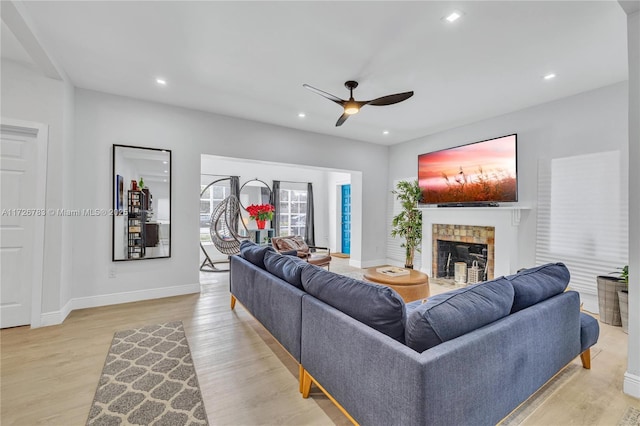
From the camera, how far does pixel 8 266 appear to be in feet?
9.97

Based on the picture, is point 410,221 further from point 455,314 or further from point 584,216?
point 455,314

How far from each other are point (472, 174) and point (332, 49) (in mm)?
3172

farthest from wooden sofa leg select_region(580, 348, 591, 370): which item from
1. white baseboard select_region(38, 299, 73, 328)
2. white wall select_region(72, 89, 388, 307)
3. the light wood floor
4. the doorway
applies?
the doorway

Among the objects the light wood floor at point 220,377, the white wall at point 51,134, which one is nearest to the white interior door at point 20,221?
the white wall at point 51,134

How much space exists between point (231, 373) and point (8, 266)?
2858mm

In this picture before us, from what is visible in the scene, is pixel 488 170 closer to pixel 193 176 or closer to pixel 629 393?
pixel 629 393

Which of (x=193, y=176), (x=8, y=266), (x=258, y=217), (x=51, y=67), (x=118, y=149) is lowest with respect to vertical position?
(x=8, y=266)

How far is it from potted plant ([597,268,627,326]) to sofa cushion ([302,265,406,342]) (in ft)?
10.5

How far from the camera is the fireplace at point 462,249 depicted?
4.56m

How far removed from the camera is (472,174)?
15.1 feet

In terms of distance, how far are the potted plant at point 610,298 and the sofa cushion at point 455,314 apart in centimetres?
254

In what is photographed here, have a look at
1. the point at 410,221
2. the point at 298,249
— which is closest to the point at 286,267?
the point at 298,249

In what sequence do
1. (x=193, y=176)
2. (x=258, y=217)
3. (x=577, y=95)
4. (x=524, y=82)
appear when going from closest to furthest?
(x=524, y=82) < (x=577, y=95) < (x=193, y=176) < (x=258, y=217)

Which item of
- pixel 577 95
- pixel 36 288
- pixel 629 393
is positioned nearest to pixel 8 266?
pixel 36 288
